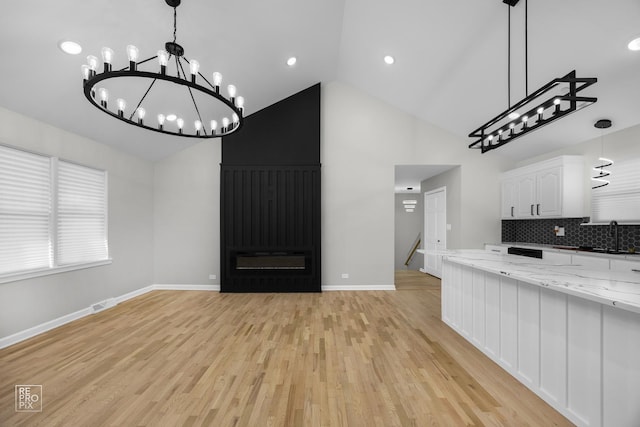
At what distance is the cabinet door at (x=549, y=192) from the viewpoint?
4.54m

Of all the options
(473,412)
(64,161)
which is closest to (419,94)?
(473,412)

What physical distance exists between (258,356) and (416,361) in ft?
5.27

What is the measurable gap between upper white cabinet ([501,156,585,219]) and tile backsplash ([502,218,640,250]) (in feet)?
1.07

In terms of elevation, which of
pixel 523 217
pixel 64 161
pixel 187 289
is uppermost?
pixel 64 161

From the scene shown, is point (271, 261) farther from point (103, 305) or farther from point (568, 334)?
point (568, 334)

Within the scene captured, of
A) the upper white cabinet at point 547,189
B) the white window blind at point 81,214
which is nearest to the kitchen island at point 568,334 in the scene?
the upper white cabinet at point 547,189

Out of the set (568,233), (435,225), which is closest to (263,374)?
(568,233)

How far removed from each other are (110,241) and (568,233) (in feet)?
25.7

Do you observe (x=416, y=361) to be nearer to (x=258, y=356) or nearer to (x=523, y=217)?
(x=258, y=356)

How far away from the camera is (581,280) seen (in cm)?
197

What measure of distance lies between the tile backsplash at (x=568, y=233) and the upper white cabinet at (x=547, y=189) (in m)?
0.33

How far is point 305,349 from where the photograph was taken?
3027mm

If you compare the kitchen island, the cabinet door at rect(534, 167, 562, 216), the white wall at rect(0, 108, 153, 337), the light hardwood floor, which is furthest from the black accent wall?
the cabinet door at rect(534, 167, 562, 216)

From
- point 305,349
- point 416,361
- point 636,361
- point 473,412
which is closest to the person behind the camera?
point 636,361
